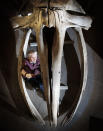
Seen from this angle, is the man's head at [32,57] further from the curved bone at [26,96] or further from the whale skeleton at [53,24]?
the whale skeleton at [53,24]

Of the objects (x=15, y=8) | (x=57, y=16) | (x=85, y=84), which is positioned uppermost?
(x=15, y=8)

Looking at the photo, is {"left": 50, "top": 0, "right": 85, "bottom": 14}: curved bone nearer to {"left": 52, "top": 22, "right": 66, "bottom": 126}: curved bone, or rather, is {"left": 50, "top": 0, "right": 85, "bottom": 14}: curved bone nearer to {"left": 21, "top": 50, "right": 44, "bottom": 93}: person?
{"left": 52, "top": 22, "right": 66, "bottom": 126}: curved bone

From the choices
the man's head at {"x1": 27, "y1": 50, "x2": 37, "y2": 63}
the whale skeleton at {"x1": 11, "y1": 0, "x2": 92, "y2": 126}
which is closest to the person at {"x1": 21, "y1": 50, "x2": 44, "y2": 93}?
the man's head at {"x1": 27, "y1": 50, "x2": 37, "y2": 63}

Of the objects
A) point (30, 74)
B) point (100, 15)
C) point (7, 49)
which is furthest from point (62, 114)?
point (100, 15)

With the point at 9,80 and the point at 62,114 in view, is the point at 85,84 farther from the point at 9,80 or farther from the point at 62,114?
the point at 9,80

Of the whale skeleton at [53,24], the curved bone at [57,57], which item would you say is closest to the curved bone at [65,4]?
the whale skeleton at [53,24]

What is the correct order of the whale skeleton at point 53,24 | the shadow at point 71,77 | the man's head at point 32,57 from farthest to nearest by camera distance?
the shadow at point 71,77 < the man's head at point 32,57 < the whale skeleton at point 53,24

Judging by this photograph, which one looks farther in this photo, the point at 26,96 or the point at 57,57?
the point at 26,96

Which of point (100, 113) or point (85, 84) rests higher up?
point (85, 84)

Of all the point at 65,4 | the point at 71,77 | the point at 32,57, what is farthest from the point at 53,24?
the point at 71,77

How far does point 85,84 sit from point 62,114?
0.32 meters

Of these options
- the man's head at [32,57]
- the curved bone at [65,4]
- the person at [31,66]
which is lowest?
the person at [31,66]

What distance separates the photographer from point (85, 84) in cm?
172

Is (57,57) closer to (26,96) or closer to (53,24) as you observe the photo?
(53,24)
